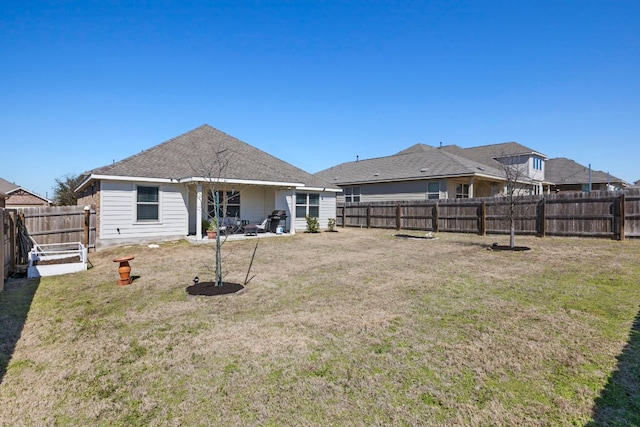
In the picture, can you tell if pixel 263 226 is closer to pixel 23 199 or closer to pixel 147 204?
pixel 147 204

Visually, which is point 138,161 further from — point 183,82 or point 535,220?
point 535,220

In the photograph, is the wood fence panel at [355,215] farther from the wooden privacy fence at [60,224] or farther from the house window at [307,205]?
the wooden privacy fence at [60,224]

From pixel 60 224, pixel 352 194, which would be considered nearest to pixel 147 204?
pixel 60 224

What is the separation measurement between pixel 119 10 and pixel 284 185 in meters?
9.11

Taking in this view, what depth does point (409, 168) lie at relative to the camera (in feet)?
77.3

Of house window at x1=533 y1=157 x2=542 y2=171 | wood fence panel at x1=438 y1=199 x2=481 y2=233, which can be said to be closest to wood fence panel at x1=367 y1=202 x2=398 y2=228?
wood fence panel at x1=438 y1=199 x2=481 y2=233

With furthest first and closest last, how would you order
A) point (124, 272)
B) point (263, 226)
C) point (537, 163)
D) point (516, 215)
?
point (537, 163), point (263, 226), point (516, 215), point (124, 272)

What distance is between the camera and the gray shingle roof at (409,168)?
2059 centimetres

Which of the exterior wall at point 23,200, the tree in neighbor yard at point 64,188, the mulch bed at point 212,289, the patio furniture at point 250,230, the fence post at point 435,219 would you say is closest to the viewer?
the mulch bed at point 212,289

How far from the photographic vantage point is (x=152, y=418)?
2.63 m

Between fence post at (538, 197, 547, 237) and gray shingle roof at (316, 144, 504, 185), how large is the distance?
5.50 m

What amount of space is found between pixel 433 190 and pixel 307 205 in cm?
883

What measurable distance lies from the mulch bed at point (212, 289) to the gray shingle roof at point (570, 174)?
3739 centimetres

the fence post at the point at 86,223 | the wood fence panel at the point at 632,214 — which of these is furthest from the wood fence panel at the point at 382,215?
the fence post at the point at 86,223
